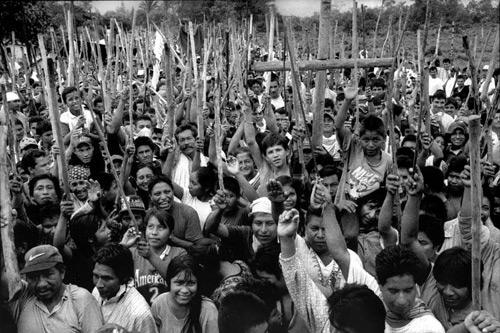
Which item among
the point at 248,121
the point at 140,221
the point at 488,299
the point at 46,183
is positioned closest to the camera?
the point at 488,299

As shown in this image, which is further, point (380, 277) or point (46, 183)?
point (46, 183)

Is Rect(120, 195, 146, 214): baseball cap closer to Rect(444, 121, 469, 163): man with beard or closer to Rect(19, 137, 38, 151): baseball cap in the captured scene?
Rect(19, 137, 38, 151): baseball cap

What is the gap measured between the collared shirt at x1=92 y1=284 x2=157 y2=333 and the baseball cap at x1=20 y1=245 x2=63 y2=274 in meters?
0.33

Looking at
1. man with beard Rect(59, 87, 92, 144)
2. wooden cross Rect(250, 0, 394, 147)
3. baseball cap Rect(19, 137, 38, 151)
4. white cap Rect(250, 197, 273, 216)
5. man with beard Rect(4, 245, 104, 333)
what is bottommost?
man with beard Rect(4, 245, 104, 333)

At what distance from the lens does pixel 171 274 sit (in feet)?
10.4

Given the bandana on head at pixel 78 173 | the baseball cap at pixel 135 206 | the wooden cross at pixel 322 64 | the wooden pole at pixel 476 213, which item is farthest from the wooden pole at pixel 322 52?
the wooden pole at pixel 476 213

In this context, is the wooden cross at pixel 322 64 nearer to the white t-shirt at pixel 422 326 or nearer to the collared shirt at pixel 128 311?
the collared shirt at pixel 128 311

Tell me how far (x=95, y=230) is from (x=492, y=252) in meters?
2.30

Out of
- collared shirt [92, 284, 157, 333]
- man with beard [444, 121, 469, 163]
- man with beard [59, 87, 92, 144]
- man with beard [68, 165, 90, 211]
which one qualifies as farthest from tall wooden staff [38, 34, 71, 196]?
man with beard [444, 121, 469, 163]

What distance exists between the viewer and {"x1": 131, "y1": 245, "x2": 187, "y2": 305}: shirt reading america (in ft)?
11.6

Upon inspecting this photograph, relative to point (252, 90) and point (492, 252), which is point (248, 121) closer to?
point (492, 252)

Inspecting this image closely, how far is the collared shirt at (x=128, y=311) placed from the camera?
300cm

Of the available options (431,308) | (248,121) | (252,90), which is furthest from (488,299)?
(252,90)

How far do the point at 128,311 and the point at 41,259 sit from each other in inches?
18.9
